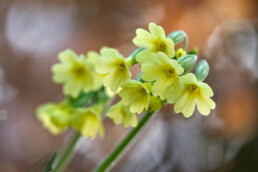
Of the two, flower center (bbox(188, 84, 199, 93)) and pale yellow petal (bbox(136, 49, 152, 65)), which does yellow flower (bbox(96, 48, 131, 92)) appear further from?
flower center (bbox(188, 84, 199, 93))

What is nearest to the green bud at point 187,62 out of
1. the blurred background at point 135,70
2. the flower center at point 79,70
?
the flower center at point 79,70

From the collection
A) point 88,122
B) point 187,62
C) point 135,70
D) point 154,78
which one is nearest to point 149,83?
point 154,78

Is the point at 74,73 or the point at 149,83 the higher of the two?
the point at 74,73

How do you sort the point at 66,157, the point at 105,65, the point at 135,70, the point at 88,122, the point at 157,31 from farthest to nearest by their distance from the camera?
the point at 135,70
the point at 88,122
the point at 66,157
the point at 105,65
the point at 157,31

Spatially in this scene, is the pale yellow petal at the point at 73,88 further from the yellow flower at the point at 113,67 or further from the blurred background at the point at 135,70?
the blurred background at the point at 135,70

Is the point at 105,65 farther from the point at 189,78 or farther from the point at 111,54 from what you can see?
the point at 189,78
